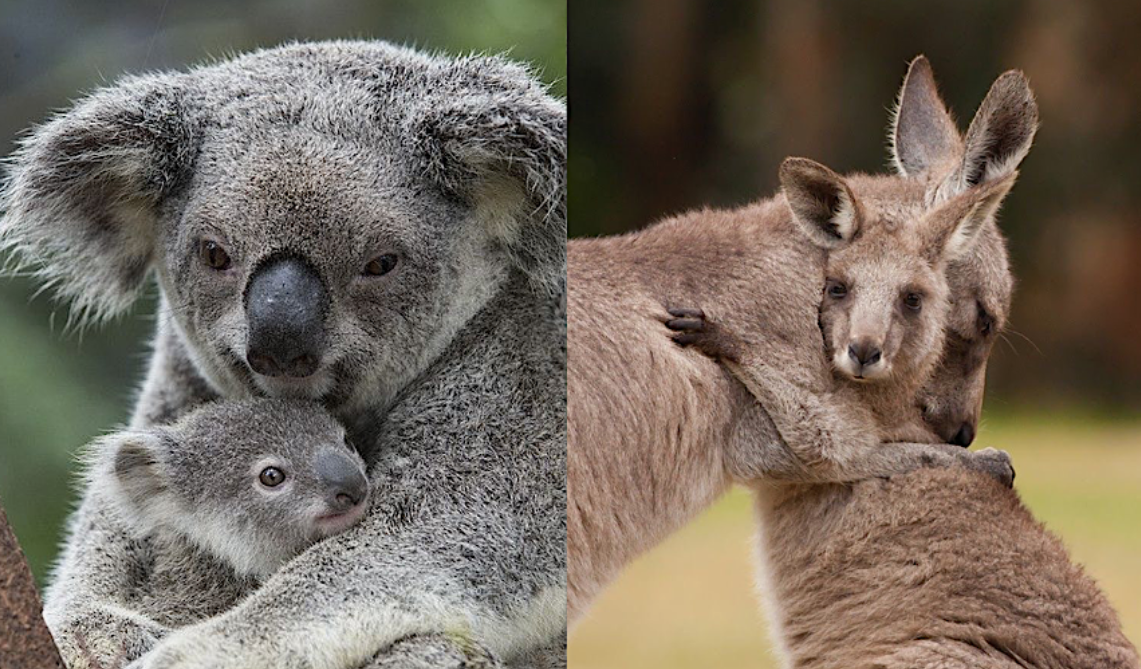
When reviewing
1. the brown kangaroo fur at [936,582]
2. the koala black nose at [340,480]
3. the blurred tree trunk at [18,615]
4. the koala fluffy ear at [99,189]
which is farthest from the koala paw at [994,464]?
the blurred tree trunk at [18,615]

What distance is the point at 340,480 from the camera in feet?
5.82

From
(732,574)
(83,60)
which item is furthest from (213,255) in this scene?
(732,574)

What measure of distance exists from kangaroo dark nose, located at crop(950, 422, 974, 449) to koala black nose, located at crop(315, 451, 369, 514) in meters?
1.36

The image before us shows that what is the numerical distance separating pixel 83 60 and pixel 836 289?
55.7 inches

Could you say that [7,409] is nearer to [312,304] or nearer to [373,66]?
[312,304]

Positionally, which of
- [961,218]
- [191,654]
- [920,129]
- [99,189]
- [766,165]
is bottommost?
[191,654]

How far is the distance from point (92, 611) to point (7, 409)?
1.41ft

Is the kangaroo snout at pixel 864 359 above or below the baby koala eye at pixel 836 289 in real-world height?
below

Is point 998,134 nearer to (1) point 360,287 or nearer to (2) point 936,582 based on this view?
(2) point 936,582

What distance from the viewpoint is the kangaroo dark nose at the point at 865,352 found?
7.65 ft

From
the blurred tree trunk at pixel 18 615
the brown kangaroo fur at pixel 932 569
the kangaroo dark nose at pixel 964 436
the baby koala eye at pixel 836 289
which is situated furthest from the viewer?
the kangaroo dark nose at pixel 964 436

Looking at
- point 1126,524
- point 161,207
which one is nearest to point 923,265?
point 161,207

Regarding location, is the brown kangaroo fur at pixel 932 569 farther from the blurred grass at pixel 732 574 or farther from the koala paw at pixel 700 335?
the blurred grass at pixel 732 574

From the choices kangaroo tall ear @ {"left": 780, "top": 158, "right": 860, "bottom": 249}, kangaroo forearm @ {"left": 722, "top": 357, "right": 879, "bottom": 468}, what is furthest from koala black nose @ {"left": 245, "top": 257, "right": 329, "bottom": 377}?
kangaroo forearm @ {"left": 722, "top": 357, "right": 879, "bottom": 468}
